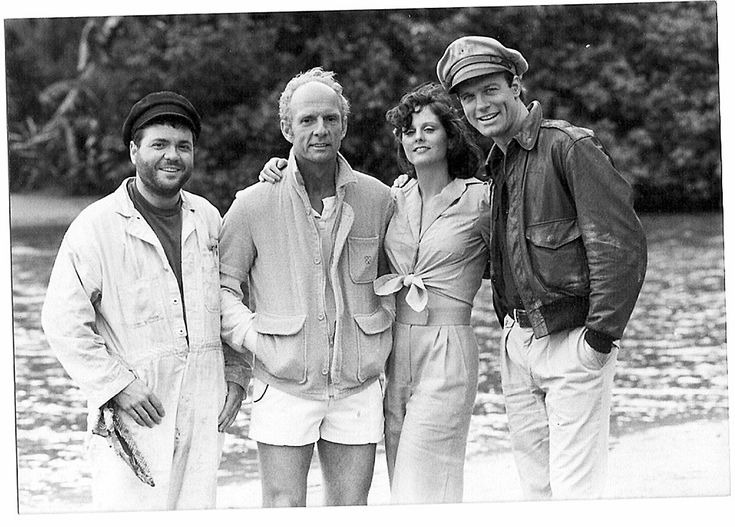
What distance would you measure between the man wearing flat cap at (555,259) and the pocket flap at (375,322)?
441 millimetres

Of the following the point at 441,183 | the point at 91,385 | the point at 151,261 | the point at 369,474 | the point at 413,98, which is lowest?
the point at 369,474

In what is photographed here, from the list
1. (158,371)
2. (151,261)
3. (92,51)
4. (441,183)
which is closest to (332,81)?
(441,183)

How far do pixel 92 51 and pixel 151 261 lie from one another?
2.10 m

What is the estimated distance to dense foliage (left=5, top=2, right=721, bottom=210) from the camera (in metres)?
5.11

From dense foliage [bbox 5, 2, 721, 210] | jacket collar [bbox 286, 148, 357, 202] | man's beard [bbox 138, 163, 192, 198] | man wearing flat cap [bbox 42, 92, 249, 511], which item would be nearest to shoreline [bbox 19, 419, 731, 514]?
man wearing flat cap [bbox 42, 92, 249, 511]

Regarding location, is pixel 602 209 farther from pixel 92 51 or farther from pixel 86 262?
pixel 92 51

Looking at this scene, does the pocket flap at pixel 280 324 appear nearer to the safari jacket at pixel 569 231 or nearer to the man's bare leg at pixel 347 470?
the man's bare leg at pixel 347 470

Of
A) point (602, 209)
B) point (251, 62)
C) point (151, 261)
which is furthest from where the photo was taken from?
point (251, 62)

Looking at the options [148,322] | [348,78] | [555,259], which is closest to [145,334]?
[148,322]

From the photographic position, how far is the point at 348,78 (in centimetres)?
579

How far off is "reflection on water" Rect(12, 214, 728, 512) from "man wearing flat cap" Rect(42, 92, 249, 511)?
2.00 ft

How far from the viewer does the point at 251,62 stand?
5.58 meters

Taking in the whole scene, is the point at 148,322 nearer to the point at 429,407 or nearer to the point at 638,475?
the point at 429,407

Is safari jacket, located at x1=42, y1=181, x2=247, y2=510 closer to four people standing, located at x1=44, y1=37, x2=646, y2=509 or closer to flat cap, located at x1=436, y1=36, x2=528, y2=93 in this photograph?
four people standing, located at x1=44, y1=37, x2=646, y2=509
